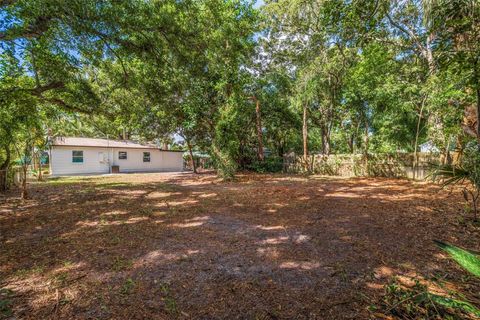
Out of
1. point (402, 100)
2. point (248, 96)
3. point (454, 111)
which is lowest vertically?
point (454, 111)

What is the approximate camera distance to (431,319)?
1858 mm

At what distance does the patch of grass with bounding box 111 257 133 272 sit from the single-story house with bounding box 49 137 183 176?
52.4 feet

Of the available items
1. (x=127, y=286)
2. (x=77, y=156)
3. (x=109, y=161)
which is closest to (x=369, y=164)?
(x=127, y=286)

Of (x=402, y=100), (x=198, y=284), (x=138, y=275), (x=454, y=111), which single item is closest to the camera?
(x=198, y=284)

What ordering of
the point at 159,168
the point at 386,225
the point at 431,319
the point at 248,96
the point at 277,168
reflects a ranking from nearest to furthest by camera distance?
the point at 431,319
the point at 386,225
the point at 248,96
the point at 277,168
the point at 159,168

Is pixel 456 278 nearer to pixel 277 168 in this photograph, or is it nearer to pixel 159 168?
pixel 277 168

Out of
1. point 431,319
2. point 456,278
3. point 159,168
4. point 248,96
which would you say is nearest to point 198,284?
point 431,319

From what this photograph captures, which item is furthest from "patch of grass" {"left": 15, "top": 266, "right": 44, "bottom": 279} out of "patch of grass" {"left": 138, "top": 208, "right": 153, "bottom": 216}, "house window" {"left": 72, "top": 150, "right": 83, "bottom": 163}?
"house window" {"left": 72, "top": 150, "right": 83, "bottom": 163}

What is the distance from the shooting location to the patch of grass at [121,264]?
280cm

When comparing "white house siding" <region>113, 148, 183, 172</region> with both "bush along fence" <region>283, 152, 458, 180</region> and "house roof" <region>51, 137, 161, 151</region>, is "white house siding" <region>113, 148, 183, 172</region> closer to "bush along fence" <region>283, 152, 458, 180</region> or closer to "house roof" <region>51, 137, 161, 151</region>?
"house roof" <region>51, 137, 161, 151</region>

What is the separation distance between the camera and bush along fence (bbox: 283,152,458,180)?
10.4 m

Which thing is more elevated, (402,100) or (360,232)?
(402,100)

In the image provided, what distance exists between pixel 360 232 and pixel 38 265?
485cm

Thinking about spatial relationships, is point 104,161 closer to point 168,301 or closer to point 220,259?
point 220,259
